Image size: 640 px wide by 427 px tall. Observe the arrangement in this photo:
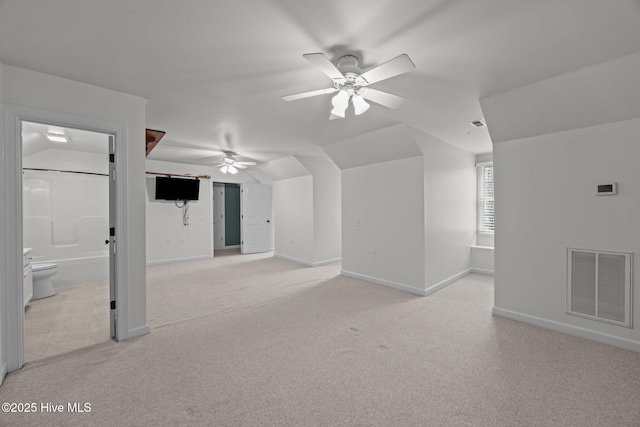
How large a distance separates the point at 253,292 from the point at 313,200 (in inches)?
105

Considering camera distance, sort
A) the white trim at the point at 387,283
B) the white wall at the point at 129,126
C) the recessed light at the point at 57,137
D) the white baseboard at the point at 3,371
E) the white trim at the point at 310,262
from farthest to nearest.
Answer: the white trim at the point at 310,262 → the white trim at the point at 387,283 → the recessed light at the point at 57,137 → the white wall at the point at 129,126 → the white baseboard at the point at 3,371

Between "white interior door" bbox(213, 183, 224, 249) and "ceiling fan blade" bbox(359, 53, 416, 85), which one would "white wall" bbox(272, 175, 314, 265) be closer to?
"white interior door" bbox(213, 183, 224, 249)

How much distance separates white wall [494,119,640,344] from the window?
7.74 ft

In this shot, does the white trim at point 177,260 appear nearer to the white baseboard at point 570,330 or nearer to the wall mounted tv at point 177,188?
the wall mounted tv at point 177,188

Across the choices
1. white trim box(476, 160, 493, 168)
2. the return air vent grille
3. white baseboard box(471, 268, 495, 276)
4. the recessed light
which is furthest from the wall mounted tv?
the return air vent grille

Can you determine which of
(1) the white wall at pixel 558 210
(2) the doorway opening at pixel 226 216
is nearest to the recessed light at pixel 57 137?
(2) the doorway opening at pixel 226 216

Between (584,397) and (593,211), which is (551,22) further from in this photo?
(584,397)

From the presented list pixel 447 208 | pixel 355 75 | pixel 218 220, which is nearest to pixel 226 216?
pixel 218 220

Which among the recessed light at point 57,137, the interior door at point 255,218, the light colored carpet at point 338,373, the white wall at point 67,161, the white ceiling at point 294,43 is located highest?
the white ceiling at point 294,43

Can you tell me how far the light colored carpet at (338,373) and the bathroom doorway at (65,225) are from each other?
117cm

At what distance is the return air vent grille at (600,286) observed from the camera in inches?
101

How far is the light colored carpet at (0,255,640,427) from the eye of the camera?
1.74m

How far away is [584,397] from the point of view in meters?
1.90

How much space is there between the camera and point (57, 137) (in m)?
3.97
